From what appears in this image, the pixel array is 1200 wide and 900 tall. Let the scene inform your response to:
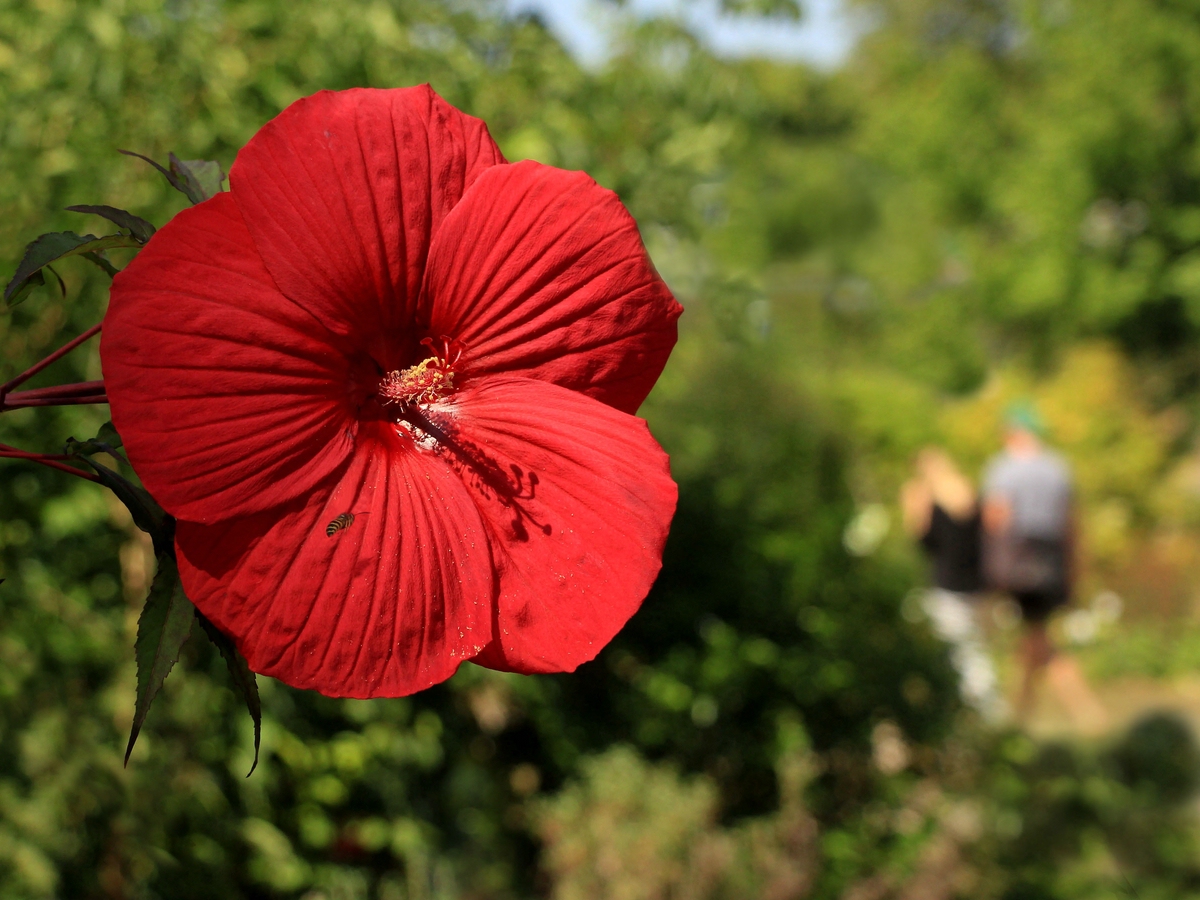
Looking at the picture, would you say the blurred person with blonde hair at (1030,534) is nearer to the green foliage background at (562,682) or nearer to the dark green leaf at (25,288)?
the green foliage background at (562,682)

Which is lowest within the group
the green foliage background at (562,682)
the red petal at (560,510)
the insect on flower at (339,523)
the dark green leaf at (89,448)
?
the green foliage background at (562,682)

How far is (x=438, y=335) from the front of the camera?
608 mm

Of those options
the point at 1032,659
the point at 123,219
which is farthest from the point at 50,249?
the point at 1032,659

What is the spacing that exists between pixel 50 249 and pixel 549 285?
269 mm

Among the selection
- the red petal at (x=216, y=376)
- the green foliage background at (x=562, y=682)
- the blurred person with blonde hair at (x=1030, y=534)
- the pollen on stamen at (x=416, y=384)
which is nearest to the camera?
the red petal at (x=216, y=376)

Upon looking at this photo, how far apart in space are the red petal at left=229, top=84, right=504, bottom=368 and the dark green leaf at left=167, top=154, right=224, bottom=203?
4.1 inches

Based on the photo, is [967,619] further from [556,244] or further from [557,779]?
[556,244]

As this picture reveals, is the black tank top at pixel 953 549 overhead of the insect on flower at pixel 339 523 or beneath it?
beneath

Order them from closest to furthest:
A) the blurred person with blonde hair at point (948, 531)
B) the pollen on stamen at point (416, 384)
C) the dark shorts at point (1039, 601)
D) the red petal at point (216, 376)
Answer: the red petal at point (216, 376) < the pollen on stamen at point (416, 384) < the dark shorts at point (1039, 601) < the blurred person with blonde hair at point (948, 531)

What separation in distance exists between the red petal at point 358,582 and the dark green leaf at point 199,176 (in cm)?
21

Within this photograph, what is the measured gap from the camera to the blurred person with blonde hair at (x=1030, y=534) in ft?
18.1

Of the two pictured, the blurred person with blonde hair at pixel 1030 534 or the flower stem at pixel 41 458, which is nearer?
the flower stem at pixel 41 458

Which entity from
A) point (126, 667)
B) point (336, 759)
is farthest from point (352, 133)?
point (336, 759)

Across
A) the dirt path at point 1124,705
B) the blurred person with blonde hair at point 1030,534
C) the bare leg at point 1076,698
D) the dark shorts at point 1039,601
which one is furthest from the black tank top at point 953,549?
the dirt path at point 1124,705
